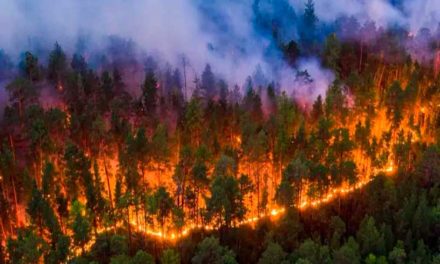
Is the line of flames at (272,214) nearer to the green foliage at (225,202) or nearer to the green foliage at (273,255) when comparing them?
the green foliage at (225,202)

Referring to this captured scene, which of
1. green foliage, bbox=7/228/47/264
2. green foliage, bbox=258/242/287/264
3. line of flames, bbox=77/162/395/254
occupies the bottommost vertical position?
green foliage, bbox=258/242/287/264

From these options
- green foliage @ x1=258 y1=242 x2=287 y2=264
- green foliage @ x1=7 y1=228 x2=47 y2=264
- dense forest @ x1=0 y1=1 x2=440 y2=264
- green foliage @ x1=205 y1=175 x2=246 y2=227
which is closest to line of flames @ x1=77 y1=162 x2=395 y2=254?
dense forest @ x1=0 y1=1 x2=440 y2=264

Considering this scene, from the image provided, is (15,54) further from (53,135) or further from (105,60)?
(53,135)

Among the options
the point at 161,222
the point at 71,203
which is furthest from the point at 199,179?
the point at 71,203

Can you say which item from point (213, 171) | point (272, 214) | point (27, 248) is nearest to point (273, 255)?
point (272, 214)

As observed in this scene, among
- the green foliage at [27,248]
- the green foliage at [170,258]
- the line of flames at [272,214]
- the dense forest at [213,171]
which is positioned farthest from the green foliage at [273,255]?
the green foliage at [27,248]

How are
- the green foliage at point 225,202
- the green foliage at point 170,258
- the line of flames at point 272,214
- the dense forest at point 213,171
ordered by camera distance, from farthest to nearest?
1. the line of flames at point 272,214
2. the green foliage at point 225,202
3. the dense forest at point 213,171
4. the green foliage at point 170,258

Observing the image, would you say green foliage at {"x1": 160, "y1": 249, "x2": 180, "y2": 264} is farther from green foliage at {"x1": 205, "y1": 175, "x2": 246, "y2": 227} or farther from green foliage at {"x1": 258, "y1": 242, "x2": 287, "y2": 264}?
green foliage at {"x1": 258, "y1": 242, "x2": 287, "y2": 264}

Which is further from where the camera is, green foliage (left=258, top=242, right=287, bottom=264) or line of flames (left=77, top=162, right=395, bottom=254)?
line of flames (left=77, top=162, right=395, bottom=254)
